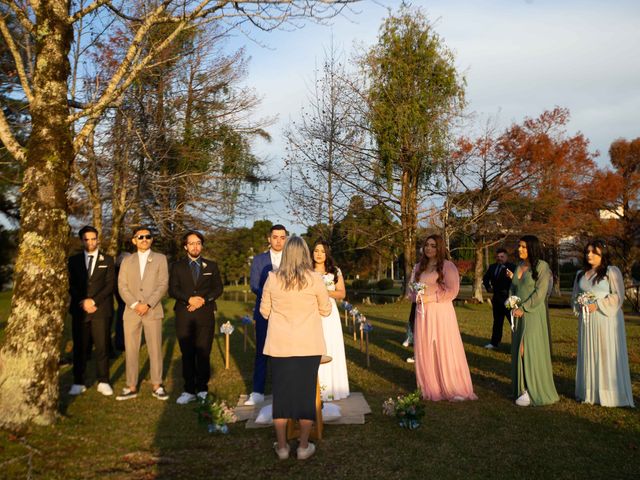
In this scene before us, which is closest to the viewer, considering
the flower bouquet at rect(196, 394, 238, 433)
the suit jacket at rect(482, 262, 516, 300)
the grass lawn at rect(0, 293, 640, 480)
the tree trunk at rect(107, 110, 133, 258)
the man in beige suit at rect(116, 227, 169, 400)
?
the grass lawn at rect(0, 293, 640, 480)

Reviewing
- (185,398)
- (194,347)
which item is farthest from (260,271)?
(185,398)

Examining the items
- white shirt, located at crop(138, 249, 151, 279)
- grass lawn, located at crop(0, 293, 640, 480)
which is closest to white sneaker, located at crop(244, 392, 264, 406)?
grass lawn, located at crop(0, 293, 640, 480)

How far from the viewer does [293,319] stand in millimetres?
5527

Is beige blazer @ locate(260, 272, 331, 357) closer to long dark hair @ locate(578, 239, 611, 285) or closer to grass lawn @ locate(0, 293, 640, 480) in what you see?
grass lawn @ locate(0, 293, 640, 480)

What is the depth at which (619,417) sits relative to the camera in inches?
277

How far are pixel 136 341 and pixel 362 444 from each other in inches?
157

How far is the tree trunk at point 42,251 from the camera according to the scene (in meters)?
6.55

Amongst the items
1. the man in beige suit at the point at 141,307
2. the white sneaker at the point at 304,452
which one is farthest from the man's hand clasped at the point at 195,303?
the white sneaker at the point at 304,452

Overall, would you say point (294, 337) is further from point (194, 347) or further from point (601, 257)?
point (601, 257)

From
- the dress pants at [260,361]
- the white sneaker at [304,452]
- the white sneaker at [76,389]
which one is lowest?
the white sneaker at [304,452]

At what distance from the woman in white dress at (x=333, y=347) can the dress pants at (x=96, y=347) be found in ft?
10.9

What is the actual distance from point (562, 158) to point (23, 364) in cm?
2860

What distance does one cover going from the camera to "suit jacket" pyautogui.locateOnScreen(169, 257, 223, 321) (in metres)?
8.24

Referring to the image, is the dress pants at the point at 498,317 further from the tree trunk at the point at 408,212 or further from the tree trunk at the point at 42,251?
the tree trunk at the point at 408,212
